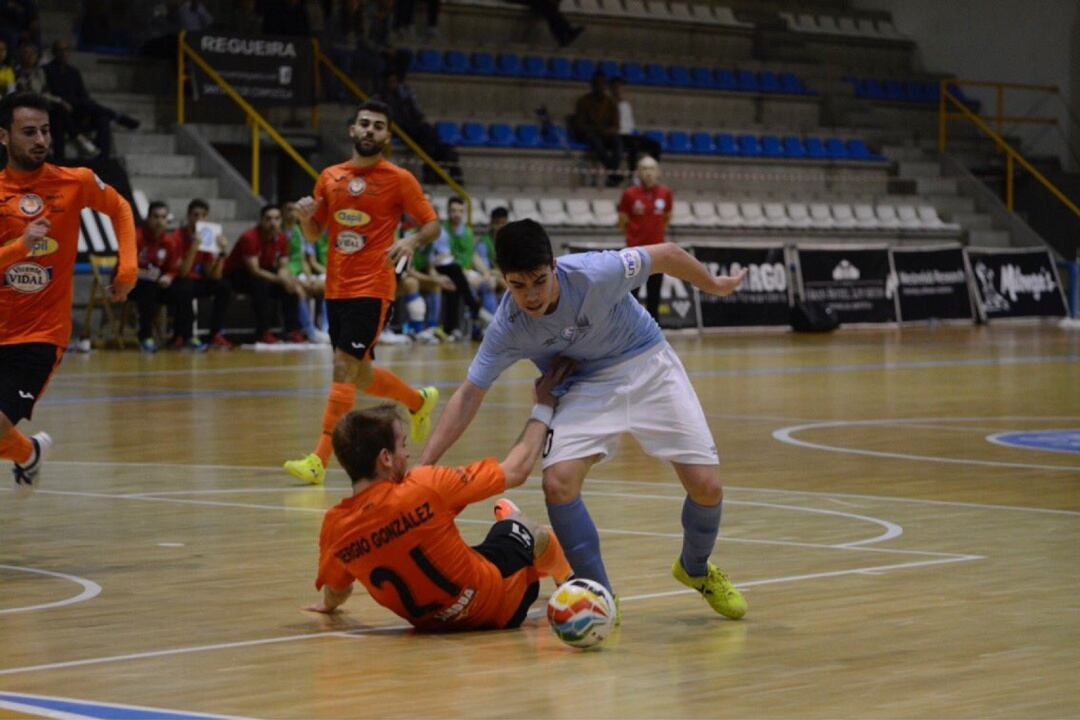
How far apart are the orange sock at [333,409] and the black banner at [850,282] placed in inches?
686

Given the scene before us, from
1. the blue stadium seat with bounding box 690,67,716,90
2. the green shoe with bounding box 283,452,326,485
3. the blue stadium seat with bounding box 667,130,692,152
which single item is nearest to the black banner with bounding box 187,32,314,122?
the blue stadium seat with bounding box 667,130,692,152

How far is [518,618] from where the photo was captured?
583cm

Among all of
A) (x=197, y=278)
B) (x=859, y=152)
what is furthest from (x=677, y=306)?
(x=859, y=152)

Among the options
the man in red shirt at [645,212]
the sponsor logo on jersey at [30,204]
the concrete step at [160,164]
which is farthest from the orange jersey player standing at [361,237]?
the concrete step at [160,164]

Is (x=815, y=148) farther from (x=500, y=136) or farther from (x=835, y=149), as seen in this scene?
(x=500, y=136)

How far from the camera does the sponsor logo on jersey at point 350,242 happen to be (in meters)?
10.7

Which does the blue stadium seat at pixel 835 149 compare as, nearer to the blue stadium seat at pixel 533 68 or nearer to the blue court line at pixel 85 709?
the blue stadium seat at pixel 533 68

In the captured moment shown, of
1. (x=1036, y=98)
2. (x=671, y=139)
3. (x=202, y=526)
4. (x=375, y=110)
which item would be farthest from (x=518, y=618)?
(x=1036, y=98)

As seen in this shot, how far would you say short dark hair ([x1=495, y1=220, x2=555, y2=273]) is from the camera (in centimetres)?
563

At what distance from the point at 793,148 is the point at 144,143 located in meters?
12.0

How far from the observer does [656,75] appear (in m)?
31.5

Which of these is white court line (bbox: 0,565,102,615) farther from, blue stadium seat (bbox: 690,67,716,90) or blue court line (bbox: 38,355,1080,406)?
blue stadium seat (bbox: 690,67,716,90)

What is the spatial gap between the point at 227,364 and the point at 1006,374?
799 centimetres

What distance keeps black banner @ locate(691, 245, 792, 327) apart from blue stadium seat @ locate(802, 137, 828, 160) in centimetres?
535
